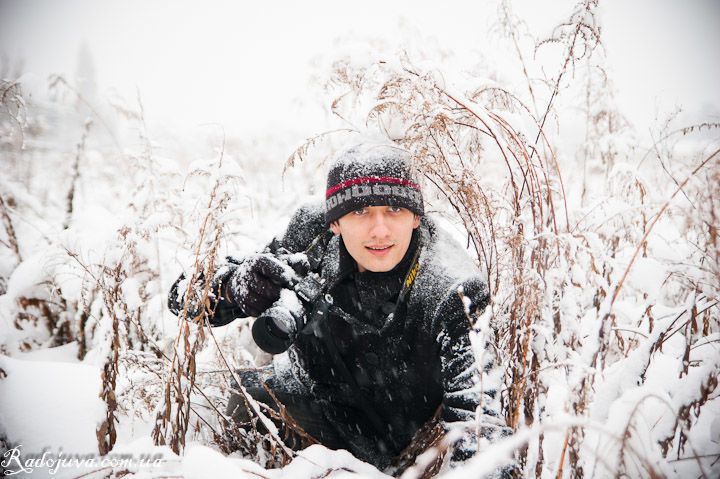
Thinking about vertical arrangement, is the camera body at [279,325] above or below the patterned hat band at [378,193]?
below

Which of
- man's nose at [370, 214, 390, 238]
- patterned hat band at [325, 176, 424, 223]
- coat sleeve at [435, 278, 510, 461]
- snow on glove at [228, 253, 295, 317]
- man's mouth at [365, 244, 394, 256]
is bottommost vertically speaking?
coat sleeve at [435, 278, 510, 461]

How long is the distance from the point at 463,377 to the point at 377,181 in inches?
39.9

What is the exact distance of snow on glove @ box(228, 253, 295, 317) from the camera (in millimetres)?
1641

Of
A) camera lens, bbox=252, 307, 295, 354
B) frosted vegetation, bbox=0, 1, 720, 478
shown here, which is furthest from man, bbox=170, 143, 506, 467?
frosted vegetation, bbox=0, 1, 720, 478

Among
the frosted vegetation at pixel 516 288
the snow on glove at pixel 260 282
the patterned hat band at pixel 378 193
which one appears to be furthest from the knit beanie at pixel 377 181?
the snow on glove at pixel 260 282

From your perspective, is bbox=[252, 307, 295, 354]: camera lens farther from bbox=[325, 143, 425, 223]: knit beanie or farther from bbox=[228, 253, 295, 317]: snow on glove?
bbox=[325, 143, 425, 223]: knit beanie

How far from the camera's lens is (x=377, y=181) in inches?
70.4

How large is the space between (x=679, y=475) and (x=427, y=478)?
2.59ft

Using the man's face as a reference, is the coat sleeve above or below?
below

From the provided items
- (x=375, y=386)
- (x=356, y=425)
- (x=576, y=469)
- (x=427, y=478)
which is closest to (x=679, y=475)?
(x=576, y=469)

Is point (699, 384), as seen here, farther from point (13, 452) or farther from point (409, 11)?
point (409, 11)

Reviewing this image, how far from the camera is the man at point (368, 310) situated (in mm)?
1604

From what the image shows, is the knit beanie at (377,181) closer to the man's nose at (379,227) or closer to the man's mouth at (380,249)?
the man's nose at (379,227)

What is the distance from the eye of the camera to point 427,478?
1.34 metres
